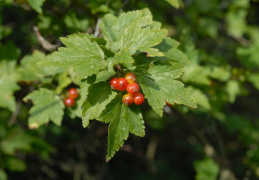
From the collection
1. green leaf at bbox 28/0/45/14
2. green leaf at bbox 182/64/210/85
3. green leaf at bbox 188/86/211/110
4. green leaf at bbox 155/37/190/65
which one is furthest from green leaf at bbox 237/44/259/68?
green leaf at bbox 28/0/45/14

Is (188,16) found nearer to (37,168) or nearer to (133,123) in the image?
(133,123)

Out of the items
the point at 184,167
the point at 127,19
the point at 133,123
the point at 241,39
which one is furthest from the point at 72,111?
the point at 241,39

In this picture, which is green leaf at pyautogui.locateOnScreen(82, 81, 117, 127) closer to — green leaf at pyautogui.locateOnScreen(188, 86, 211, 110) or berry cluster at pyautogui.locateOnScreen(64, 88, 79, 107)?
berry cluster at pyautogui.locateOnScreen(64, 88, 79, 107)

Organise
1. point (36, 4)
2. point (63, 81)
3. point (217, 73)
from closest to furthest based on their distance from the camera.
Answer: point (36, 4) → point (63, 81) → point (217, 73)

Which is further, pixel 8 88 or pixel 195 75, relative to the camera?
pixel 195 75

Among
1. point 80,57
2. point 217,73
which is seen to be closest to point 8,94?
point 80,57

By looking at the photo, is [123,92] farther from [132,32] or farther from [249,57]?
[249,57]

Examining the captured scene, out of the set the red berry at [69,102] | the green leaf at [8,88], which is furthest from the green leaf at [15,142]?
the red berry at [69,102]
